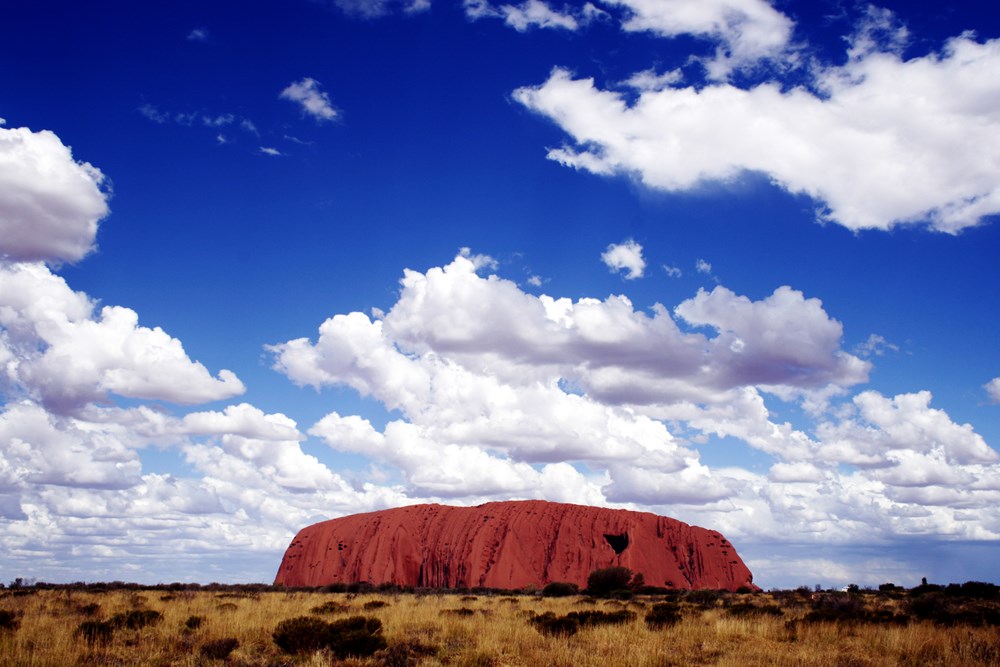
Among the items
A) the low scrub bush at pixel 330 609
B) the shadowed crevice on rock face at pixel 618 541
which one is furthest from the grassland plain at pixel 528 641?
the shadowed crevice on rock face at pixel 618 541

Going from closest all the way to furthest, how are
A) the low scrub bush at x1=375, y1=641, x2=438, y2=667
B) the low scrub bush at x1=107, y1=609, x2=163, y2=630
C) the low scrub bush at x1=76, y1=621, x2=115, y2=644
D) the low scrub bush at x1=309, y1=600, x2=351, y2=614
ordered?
the low scrub bush at x1=375, y1=641, x2=438, y2=667 → the low scrub bush at x1=76, y1=621, x2=115, y2=644 → the low scrub bush at x1=107, y1=609, x2=163, y2=630 → the low scrub bush at x1=309, y1=600, x2=351, y2=614

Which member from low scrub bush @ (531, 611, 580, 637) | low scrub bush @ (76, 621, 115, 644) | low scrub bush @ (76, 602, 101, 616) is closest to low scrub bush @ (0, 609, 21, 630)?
low scrub bush @ (76, 621, 115, 644)

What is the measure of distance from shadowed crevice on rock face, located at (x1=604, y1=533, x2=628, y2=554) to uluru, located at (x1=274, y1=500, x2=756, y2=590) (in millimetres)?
151

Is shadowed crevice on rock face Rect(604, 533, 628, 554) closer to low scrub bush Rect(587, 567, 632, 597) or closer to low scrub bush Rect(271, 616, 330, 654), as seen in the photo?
low scrub bush Rect(587, 567, 632, 597)

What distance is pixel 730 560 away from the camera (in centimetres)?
10762

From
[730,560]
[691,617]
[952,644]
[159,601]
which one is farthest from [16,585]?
[730,560]

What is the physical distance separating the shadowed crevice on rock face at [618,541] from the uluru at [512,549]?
0.49ft

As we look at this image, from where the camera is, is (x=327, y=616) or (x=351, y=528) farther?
(x=351, y=528)

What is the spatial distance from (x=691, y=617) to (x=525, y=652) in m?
8.72

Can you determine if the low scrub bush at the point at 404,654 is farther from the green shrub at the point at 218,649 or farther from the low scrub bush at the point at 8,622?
the low scrub bush at the point at 8,622

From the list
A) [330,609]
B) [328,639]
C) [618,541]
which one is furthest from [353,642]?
[618,541]

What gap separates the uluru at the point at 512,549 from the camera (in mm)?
95688

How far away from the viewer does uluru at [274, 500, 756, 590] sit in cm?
9569

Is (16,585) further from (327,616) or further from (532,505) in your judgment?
(532,505)
